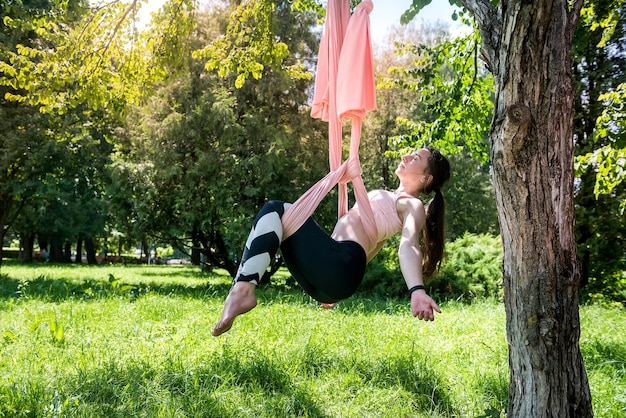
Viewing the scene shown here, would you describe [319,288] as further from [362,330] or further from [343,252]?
[362,330]

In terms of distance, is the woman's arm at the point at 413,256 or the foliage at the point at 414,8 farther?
the foliage at the point at 414,8

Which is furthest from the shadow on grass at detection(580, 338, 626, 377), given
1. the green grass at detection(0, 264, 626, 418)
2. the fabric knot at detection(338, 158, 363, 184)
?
the fabric knot at detection(338, 158, 363, 184)

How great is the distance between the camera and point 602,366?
164 inches

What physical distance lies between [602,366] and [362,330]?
86.2 inches

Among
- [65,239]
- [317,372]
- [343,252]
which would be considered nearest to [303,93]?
[317,372]

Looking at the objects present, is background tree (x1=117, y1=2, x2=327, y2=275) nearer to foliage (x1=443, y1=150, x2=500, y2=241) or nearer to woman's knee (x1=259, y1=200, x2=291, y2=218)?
foliage (x1=443, y1=150, x2=500, y2=241)

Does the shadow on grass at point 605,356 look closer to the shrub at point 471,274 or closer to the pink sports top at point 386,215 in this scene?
the pink sports top at point 386,215

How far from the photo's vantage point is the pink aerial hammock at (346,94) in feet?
8.10

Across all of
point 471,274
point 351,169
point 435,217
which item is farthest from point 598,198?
point 351,169

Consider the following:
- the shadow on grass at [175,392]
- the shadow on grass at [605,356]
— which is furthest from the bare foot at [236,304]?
the shadow on grass at [605,356]

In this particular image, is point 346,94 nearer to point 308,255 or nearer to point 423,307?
point 308,255

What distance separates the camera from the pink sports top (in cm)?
272

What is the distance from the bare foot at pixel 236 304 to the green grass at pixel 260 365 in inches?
46.9

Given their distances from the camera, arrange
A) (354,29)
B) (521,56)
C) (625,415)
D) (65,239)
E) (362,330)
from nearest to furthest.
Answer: (521,56) < (354,29) < (625,415) < (362,330) < (65,239)
